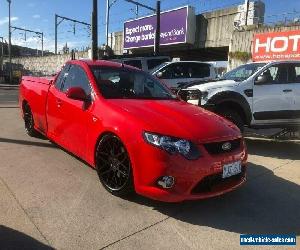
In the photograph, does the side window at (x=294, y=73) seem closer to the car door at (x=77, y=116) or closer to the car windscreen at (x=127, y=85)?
the car windscreen at (x=127, y=85)

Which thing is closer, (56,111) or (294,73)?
(56,111)

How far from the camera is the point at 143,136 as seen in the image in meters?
4.02

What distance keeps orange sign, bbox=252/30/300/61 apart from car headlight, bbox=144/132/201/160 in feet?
52.8

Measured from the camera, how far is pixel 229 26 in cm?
2742

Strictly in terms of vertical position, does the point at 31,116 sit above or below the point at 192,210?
above

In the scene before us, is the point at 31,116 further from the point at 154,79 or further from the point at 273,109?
the point at 273,109

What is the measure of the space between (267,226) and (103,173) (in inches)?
77.5

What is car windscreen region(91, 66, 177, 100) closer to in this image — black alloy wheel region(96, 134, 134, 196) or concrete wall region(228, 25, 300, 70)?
black alloy wheel region(96, 134, 134, 196)

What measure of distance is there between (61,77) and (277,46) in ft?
52.5

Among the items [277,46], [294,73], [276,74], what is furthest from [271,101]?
[277,46]

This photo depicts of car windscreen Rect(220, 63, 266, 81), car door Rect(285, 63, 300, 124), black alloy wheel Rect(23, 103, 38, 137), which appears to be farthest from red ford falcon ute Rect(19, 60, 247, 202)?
car door Rect(285, 63, 300, 124)

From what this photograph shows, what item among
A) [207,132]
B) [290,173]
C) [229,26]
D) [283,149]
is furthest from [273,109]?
[229,26]

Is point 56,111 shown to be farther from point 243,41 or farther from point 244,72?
point 243,41

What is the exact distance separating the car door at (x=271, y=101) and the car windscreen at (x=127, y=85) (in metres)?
2.67
